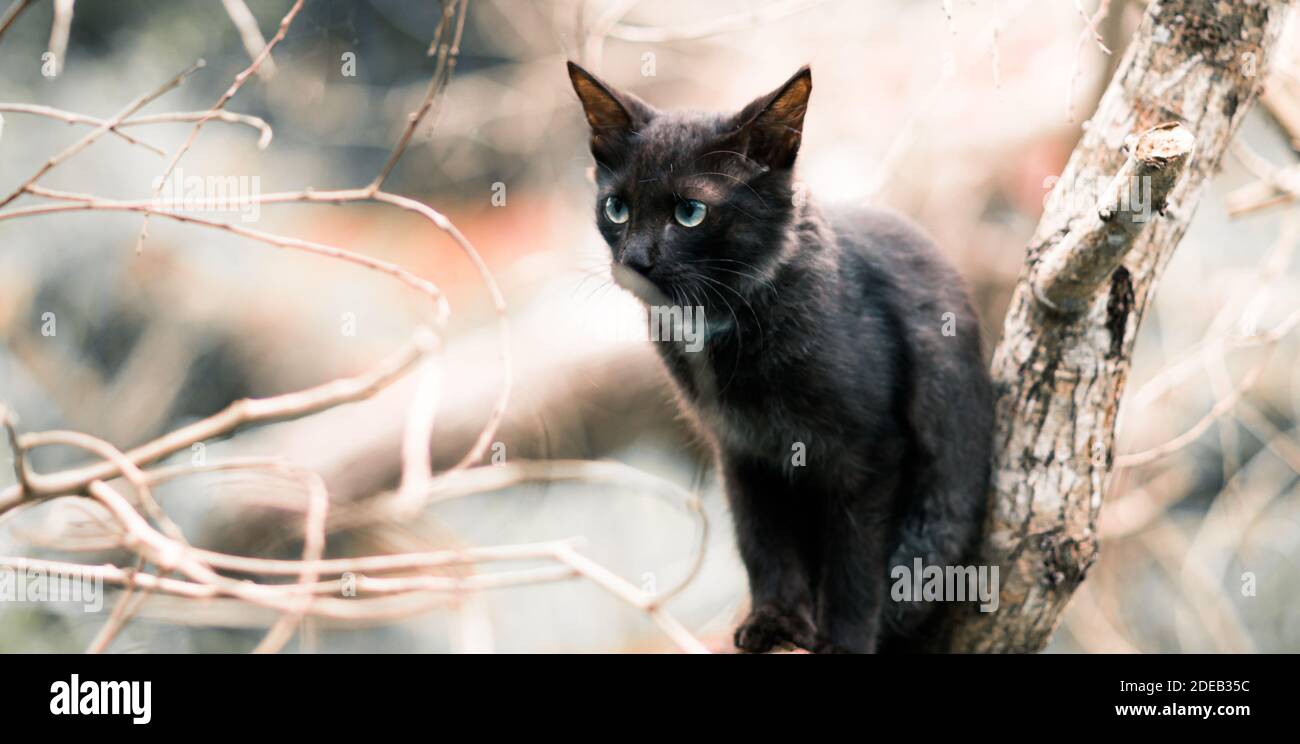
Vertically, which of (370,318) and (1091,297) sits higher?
(370,318)

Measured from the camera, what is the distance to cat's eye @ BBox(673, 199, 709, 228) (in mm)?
2535

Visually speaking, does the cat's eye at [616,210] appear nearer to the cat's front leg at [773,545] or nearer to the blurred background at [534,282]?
the cat's front leg at [773,545]

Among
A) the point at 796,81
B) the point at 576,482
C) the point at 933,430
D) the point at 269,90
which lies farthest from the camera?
the point at 269,90

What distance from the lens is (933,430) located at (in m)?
2.80

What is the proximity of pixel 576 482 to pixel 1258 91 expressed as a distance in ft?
11.6

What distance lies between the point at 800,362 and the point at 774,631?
2.65 feet

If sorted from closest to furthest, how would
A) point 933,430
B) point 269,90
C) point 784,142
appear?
point 784,142, point 933,430, point 269,90

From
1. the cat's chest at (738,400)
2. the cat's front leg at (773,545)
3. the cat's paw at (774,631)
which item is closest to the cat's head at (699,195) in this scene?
the cat's chest at (738,400)

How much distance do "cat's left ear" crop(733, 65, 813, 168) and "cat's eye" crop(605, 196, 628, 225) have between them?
35cm

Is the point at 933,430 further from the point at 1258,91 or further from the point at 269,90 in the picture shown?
the point at 269,90

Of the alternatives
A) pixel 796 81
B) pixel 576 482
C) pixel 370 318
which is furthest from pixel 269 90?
pixel 796 81

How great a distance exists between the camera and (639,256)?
2.45m

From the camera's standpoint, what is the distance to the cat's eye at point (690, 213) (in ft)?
8.32

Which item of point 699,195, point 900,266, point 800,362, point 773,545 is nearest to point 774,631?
point 773,545
